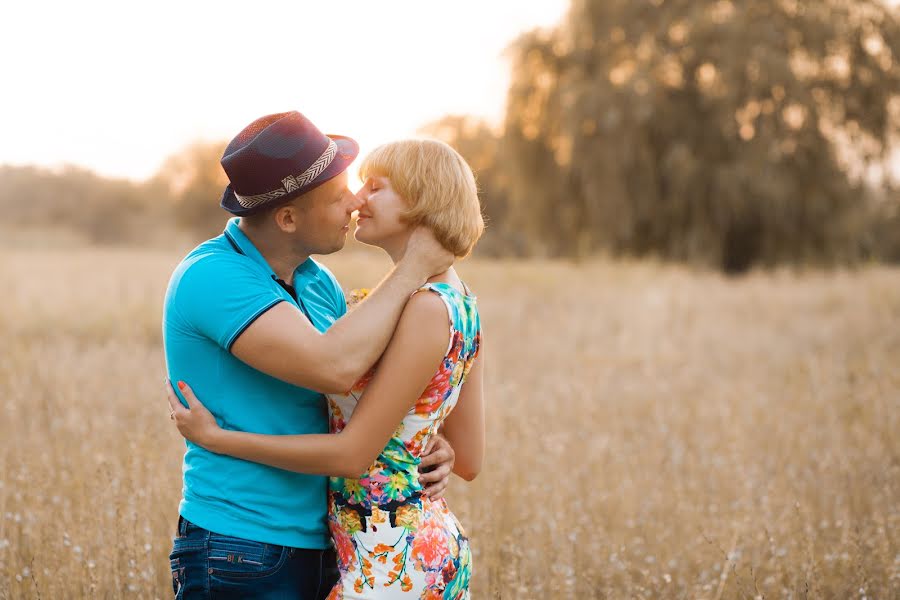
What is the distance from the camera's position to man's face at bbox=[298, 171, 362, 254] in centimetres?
222

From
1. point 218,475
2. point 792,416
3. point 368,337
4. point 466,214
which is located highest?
point 466,214

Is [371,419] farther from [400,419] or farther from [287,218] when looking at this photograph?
[287,218]

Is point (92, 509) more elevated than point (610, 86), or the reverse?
point (610, 86)

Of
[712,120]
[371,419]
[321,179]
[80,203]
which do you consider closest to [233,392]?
[371,419]

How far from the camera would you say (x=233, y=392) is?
2121mm

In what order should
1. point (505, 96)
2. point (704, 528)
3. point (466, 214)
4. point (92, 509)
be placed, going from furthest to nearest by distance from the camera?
point (505, 96), point (704, 528), point (92, 509), point (466, 214)

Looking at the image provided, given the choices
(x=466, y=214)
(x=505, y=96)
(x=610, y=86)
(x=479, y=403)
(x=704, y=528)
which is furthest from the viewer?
(x=505, y=96)

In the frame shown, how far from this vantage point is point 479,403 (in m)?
2.48

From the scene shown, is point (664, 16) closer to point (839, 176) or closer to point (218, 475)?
point (839, 176)

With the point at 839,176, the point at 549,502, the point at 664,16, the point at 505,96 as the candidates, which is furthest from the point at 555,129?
the point at 549,502

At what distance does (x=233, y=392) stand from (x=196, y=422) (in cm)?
12

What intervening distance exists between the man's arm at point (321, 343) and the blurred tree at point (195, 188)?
121ft

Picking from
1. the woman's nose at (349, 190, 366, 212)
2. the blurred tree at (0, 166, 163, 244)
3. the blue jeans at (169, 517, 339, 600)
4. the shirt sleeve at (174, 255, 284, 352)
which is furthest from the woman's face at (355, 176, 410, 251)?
the blurred tree at (0, 166, 163, 244)

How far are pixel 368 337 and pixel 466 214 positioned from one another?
43 cm
